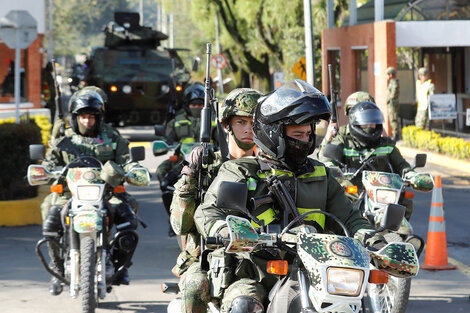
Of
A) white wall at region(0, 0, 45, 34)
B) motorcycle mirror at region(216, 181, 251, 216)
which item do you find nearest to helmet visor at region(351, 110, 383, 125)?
Answer: motorcycle mirror at region(216, 181, 251, 216)

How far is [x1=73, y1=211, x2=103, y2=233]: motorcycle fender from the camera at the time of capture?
7.39m

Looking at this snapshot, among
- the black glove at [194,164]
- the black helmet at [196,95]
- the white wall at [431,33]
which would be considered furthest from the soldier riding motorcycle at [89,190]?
the white wall at [431,33]

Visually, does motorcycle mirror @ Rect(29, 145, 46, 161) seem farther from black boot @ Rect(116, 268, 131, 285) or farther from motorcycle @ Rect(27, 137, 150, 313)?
black boot @ Rect(116, 268, 131, 285)

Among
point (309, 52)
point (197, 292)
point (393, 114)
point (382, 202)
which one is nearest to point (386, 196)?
point (382, 202)

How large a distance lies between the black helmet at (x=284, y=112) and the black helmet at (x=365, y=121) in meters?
4.06

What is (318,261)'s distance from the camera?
3.69m

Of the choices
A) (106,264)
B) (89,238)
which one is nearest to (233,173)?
(89,238)

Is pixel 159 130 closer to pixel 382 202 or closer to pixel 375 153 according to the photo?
pixel 375 153

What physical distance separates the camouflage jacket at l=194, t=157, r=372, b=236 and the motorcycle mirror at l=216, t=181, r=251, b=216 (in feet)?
1.46

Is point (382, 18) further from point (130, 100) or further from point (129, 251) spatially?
point (129, 251)

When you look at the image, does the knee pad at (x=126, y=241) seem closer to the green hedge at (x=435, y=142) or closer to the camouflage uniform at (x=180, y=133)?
the camouflage uniform at (x=180, y=133)

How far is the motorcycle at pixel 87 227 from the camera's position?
720cm

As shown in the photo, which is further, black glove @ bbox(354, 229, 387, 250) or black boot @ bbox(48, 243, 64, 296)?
black boot @ bbox(48, 243, 64, 296)

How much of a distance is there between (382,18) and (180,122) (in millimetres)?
16288
